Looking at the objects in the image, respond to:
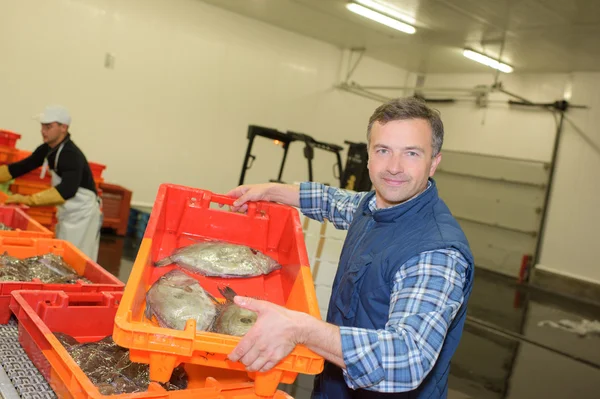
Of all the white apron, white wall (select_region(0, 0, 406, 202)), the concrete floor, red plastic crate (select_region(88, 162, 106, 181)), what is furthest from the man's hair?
white wall (select_region(0, 0, 406, 202))

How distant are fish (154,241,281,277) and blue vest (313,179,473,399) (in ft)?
1.04

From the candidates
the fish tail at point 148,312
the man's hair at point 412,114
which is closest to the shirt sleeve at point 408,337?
the man's hair at point 412,114

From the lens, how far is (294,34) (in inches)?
461

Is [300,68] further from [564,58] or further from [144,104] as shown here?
[564,58]

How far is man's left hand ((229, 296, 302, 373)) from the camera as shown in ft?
4.24

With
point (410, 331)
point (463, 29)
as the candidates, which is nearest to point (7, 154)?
point (410, 331)

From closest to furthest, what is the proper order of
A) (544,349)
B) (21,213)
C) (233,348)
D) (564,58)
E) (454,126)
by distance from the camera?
(233,348)
(21,213)
(544,349)
(564,58)
(454,126)

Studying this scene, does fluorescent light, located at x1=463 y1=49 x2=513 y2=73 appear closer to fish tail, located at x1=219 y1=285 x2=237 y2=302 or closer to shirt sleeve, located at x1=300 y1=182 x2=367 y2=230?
shirt sleeve, located at x1=300 y1=182 x2=367 y2=230

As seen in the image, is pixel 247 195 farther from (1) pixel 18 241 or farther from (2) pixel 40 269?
(1) pixel 18 241

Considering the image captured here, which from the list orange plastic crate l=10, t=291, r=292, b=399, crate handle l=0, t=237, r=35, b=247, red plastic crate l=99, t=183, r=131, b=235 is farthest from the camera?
red plastic crate l=99, t=183, r=131, b=235

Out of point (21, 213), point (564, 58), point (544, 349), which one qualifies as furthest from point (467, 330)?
point (564, 58)

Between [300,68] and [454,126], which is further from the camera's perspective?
[454,126]

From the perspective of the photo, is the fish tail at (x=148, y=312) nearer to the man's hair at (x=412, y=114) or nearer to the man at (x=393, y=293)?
the man at (x=393, y=293)

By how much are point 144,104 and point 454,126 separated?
24.1 ft
